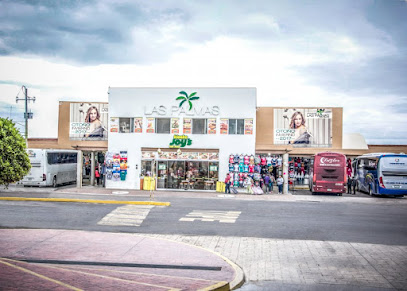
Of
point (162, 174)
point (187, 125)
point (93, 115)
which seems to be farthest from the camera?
point (93, 115)

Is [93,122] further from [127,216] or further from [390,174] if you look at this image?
[390,174]

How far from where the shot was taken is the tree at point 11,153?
58.4 ft

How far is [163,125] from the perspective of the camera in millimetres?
33438

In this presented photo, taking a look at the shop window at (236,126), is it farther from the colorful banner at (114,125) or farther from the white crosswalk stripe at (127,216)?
the white crosswalk stripe at (127,216)

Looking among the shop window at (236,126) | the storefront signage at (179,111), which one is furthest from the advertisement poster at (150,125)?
the shop window at (236,126)

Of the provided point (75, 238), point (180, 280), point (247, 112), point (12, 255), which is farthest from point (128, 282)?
point (247, 112)

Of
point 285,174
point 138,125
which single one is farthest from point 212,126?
point 285,174

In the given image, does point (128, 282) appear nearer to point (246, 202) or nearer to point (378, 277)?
point (378, 277)

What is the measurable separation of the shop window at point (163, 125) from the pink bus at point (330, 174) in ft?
40.2

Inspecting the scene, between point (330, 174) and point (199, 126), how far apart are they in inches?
434

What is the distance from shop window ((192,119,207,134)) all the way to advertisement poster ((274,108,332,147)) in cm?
944

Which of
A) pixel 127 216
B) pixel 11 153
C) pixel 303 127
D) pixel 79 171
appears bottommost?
pixel 127 216

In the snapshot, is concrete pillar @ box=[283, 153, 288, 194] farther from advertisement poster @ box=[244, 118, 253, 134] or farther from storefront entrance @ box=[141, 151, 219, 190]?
storefront entrance @ box=[141, 151, 219, 190]

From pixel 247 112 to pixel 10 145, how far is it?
19103 millimetres
